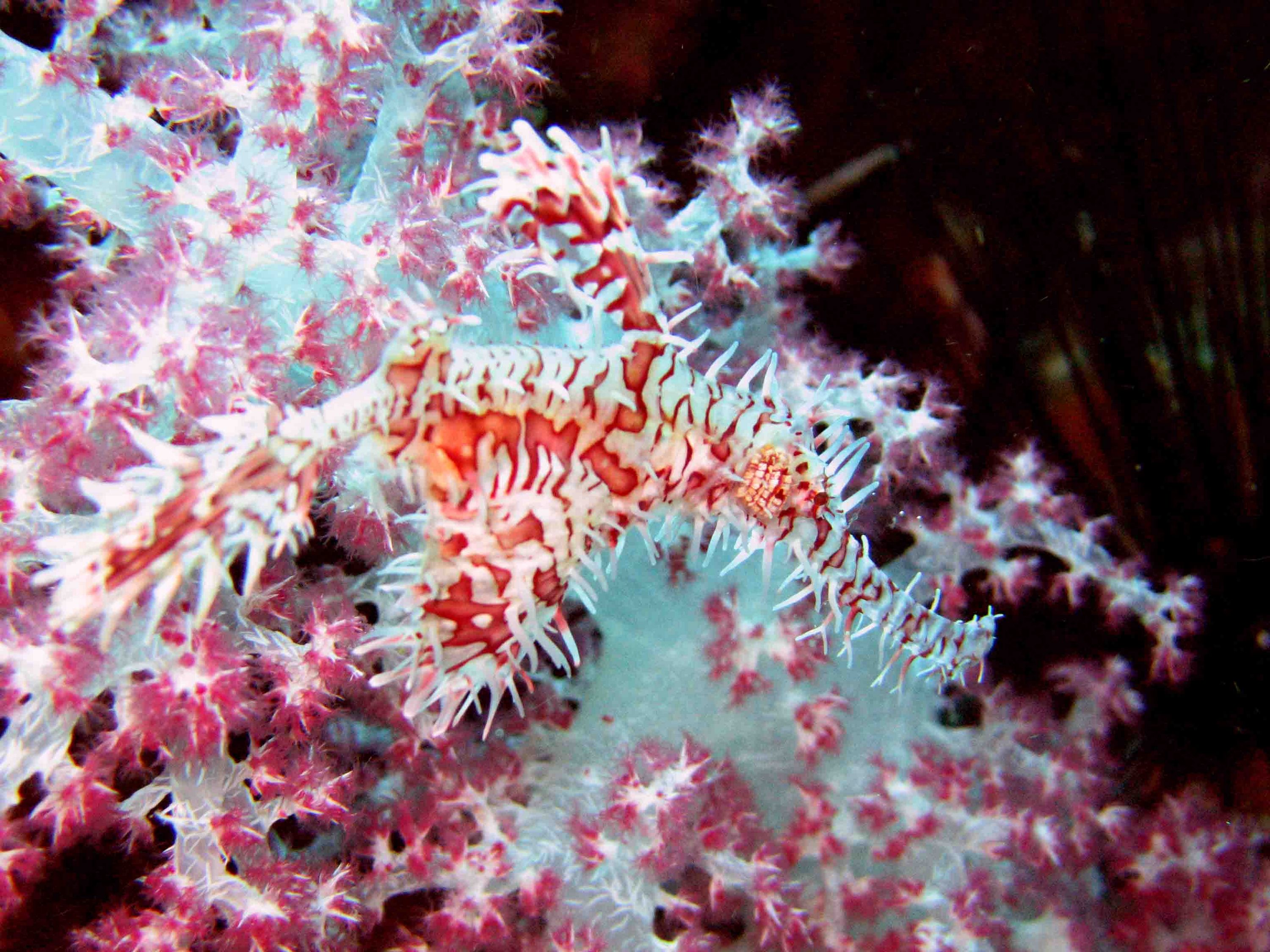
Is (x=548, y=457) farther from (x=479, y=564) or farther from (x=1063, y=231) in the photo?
(x=1063, y=231)

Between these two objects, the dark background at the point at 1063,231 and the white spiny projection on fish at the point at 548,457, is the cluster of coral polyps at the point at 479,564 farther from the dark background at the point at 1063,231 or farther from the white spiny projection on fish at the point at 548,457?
the dark background at the point at 1063,231

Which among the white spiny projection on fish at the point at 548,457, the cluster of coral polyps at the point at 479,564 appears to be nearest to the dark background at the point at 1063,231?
the cluster of coral polyps at the point at 479,564

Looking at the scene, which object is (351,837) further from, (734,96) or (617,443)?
(734,96)

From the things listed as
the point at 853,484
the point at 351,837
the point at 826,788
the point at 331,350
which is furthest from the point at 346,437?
the point at 826,788

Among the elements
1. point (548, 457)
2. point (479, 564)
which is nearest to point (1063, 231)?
point (548, 457)

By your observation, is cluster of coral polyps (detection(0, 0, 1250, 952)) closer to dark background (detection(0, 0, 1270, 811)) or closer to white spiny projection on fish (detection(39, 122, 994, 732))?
white spiny projection on fish (detection(39, 122, 994, 732))

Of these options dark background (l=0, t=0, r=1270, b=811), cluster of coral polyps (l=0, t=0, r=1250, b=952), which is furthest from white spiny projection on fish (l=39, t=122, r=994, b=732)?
dark background (l=0, t=0, r=1270, b=811)
